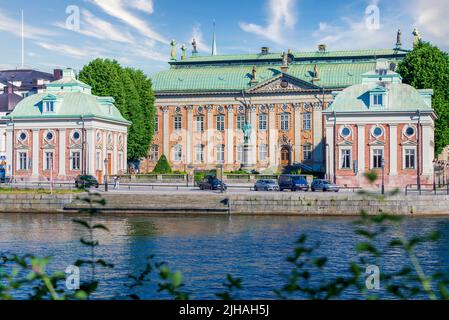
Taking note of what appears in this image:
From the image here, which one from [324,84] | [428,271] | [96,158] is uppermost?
[324,84]

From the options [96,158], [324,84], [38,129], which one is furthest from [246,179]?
[324,84]

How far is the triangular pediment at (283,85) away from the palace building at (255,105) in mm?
145

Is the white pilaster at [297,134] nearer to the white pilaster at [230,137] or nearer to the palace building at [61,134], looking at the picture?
the white pilaster at [230,137]

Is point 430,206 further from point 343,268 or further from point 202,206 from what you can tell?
point 343,268

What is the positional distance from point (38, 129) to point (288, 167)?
3656cm

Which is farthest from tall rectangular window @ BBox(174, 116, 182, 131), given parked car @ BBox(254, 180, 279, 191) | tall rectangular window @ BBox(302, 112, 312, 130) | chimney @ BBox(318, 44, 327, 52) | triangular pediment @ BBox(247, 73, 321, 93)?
parked car @ BBox(254, 180, 279, 191)

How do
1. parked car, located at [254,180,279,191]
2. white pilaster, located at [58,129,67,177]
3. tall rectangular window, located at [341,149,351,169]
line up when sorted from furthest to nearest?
white pilaster, located at [58,129,67,177], tall rectangular window, located at [341,149,351,169], parked car, located at [254,180,279,191]

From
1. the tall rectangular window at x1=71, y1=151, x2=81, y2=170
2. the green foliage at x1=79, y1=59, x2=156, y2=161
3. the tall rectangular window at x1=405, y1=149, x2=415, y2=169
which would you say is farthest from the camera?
the green foliage at x1=79, y1=59, x2=156, y2=161

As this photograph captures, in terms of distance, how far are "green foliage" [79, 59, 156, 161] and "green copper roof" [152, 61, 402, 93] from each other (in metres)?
10.7

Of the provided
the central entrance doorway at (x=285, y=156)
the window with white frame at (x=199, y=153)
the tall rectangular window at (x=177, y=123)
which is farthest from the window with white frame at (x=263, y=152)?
the tall rectangular window at (x=177, y=123)

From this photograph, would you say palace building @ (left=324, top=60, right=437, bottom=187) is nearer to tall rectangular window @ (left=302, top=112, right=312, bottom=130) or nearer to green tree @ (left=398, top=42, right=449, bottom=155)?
green tree @ (left=398, top=42, right=449, bottom=155)

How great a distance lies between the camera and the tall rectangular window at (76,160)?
255ft

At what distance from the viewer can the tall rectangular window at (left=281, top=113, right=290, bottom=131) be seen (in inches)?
4057

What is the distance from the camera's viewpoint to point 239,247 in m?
34.8
